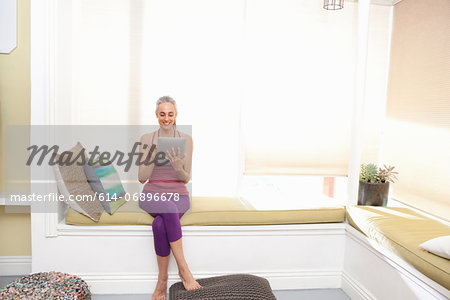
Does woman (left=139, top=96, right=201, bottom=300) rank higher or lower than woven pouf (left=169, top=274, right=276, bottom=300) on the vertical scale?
higher

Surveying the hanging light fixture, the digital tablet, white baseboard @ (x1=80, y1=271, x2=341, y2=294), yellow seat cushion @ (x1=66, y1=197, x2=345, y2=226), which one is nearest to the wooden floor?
white baseboard @ (x1=80, y1=271, x2=341, y2=294)

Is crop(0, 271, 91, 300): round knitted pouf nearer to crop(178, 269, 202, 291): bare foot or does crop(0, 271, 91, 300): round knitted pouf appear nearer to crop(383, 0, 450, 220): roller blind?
crop(178, 269, 202, 291): bare foot

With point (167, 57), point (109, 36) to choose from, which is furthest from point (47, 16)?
point (167, 57)

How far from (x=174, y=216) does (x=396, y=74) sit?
2430mm

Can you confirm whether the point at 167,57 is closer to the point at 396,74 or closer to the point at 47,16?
the point at 47,16

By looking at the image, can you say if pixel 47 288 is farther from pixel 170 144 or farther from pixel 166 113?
pixel 166 113

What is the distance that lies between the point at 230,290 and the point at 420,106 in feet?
7.47

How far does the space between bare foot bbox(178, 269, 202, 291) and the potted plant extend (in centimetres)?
153

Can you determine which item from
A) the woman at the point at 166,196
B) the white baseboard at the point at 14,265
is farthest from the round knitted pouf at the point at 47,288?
the white baseboard at the point at 14,265

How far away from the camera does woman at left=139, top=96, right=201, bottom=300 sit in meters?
2.50

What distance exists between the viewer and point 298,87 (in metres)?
3.29

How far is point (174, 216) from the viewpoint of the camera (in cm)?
250

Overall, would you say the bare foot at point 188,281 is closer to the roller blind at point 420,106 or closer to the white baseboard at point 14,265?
the white baseboard at point 14,265

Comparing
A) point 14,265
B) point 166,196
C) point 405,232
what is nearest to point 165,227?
point 166,196
